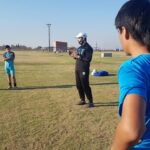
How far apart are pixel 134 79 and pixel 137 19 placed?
0.32 metres

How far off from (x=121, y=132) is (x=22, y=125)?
5.76 metres

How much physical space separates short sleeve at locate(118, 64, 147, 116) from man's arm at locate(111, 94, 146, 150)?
0.09ft

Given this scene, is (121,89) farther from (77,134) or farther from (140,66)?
(77,134)

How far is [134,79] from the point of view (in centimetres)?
164

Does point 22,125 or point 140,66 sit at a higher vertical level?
point 140,66

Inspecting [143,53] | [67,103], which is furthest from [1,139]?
[143,53]

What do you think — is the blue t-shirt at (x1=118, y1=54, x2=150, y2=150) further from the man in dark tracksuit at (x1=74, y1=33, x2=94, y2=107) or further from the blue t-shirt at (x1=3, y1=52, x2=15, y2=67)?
the blue t-shirt at (x1=3, y1=52, x2=15, y2=67)

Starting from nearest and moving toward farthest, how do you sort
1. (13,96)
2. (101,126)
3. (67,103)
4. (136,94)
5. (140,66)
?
(136,94) < (140,66) < (101,126) < (67,103) < (13,96)

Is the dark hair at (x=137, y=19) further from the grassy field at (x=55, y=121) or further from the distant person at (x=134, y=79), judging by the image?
the grassy field at (x=55, y=121)

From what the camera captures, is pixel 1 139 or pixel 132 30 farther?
pixel 1 139

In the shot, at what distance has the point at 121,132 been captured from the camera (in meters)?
1.63

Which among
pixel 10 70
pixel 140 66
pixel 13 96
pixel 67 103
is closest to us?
pixel 140 66

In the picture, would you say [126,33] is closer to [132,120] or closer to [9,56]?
[132,120]

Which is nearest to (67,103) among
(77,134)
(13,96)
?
(13,96)
